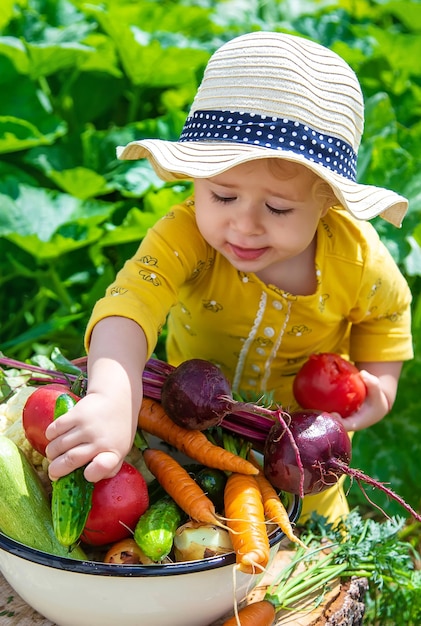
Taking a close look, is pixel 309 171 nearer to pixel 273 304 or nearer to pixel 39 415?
pixel 273 304

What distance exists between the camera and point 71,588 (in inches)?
58.5

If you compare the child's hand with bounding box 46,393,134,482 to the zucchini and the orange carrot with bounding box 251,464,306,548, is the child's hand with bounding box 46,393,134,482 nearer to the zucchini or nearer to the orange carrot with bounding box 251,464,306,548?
the zucchini

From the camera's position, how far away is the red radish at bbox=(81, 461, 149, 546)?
1562 millimetres

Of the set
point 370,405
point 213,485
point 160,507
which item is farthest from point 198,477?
point 370,405

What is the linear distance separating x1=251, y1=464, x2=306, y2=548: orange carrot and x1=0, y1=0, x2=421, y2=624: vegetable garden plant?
2.57 feet

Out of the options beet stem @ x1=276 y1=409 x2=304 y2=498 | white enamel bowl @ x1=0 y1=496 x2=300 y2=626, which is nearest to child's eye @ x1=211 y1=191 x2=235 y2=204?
beet stem @ x1=276 y1=409 x2=304 y2=498

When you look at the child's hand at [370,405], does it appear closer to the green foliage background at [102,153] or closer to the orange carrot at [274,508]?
the orange carrot at [274,508]

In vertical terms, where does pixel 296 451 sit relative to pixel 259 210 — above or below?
below

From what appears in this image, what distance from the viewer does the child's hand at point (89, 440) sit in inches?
57.5

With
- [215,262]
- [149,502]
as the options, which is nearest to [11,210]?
[215,262]

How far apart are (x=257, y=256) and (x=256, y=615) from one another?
74 cm

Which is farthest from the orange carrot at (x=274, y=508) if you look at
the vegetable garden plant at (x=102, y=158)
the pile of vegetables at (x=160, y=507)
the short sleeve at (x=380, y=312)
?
the vegetable garden plant at (x=102, y=158)

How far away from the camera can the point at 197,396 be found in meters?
1.73

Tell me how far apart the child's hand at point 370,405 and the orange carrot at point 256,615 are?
521 mm
